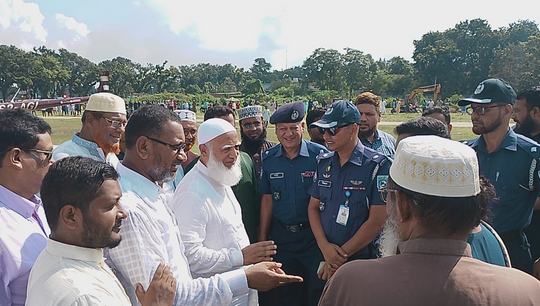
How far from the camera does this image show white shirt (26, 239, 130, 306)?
1.46 metres

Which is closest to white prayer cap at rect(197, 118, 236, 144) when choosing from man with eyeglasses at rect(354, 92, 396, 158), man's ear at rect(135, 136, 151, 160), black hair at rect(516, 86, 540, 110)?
man's ear at rect(135, 136, 151, 160)

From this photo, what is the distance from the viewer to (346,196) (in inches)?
137

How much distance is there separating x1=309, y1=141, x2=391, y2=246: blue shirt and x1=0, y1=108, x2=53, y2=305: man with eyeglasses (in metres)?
2.30

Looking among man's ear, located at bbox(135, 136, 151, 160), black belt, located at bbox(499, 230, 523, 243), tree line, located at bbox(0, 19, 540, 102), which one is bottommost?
black belt, located at bbox(499, 230, 523, 243)

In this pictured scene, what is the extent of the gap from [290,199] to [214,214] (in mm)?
1385

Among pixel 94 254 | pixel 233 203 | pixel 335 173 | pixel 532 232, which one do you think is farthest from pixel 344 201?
pixel 94 254

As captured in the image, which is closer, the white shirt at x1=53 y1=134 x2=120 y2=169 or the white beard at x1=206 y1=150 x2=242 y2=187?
the white beard at x1=206 y1=150 x2=242 y2=187

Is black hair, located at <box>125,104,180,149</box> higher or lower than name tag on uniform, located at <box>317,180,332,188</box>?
higher

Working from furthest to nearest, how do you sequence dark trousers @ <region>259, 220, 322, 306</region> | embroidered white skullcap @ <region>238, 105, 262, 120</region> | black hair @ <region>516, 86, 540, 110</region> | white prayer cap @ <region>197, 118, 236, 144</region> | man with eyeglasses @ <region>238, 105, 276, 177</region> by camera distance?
1. embroidered white skullcap @ <region>238, 105, 262, 120</region>
2. man with eyeglasses @ <region>238, 105, 276, 177</region>
3. black hair @ <region>516, 86, 540, 110</region>
4. dark trousers @ <region>259, 220, 322, 306</region>
5. white prayer cap @ <region>197, 118, 236, 144</region>

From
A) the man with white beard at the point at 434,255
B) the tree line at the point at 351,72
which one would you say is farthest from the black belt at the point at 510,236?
the tree line at the point at 351,72

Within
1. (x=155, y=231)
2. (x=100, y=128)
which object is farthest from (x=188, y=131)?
(x=155, y=231)

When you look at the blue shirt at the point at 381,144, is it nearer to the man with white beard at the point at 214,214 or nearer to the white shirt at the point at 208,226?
the man with white beard at the point at 214,214

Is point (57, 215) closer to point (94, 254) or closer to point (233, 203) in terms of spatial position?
point (94, 254)

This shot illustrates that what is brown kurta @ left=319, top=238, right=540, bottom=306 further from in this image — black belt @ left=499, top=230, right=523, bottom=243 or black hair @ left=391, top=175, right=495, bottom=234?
black belt @ left=499, top=230, right=523, bottom=243
